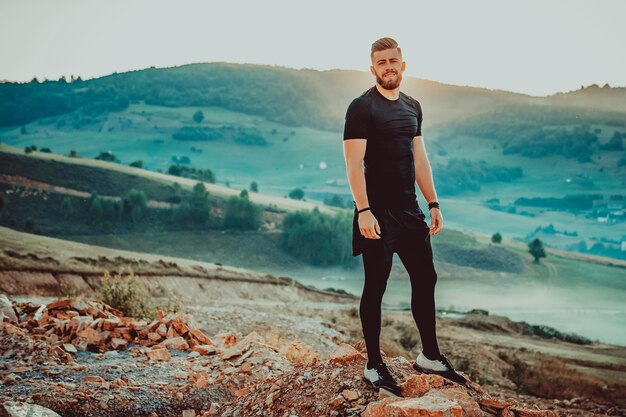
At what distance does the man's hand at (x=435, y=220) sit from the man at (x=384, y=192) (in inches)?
2.4

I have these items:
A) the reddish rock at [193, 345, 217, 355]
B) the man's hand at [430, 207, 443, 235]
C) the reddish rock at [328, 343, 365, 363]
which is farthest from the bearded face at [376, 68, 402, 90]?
the reddish rock at [193, 345, 217, 355]

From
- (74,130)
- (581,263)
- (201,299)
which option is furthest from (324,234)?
(74,130)

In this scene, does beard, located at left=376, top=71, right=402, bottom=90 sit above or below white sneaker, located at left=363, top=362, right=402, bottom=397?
above

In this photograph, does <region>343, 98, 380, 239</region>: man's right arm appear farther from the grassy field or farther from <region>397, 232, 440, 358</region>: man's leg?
the grassy field

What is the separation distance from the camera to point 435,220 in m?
6.51

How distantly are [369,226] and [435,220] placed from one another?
2.95 ft

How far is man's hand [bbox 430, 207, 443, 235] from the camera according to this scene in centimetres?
641

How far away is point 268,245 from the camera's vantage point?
70562mm

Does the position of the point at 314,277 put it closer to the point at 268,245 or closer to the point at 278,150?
the point at 268,245

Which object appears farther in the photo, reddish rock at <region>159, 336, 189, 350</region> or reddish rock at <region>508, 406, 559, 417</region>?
reddish rock at <region>159, 336, 189, 350</region>

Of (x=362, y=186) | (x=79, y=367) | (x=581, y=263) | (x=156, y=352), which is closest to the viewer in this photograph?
(x=362, y=186)

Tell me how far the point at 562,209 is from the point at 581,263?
3618 centimetres

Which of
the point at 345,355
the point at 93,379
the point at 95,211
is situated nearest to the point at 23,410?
the point at 93,379

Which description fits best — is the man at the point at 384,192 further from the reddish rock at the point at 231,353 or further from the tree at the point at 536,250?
the tree at the point at 536,250
